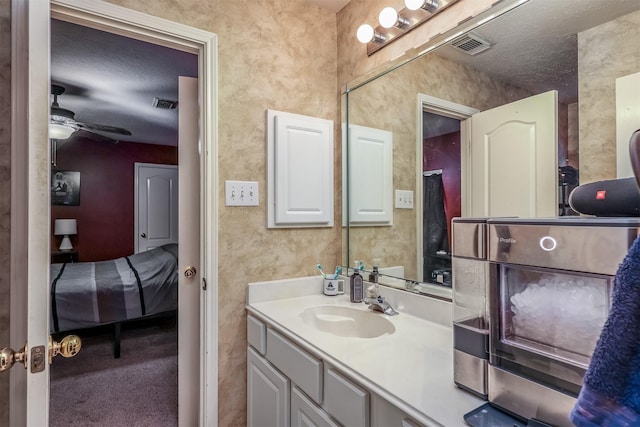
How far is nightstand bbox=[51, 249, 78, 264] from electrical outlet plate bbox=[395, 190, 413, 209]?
4595 millimetres

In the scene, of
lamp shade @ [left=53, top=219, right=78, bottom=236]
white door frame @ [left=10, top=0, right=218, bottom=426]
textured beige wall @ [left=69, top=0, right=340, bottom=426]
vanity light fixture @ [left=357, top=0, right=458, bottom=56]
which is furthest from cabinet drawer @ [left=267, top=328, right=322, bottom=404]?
lamp shade @ [left=53, top=219, right=78, bottom=236]

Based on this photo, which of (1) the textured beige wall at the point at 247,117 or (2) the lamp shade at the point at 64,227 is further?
(2) the lamp shade at the point at 64,227

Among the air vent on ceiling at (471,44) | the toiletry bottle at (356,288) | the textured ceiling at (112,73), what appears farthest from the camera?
the textured ceiling at (112,73)

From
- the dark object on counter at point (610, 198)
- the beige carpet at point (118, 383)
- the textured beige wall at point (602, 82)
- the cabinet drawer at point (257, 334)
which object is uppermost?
the textured beige wall at point (602, 82)

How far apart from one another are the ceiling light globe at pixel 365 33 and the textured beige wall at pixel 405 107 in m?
0.21

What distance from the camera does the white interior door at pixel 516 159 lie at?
993 mm

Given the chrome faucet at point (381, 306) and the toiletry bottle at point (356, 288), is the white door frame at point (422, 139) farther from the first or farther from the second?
the toiletry bottle at point (356, 288)

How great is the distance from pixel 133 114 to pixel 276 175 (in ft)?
9.23

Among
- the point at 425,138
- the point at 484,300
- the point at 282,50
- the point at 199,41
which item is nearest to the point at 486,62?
the point at 425,138

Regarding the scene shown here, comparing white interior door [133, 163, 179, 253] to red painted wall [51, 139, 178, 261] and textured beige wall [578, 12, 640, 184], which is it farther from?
textured beige wall [578, 12, 640, 184]

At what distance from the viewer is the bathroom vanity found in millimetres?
794

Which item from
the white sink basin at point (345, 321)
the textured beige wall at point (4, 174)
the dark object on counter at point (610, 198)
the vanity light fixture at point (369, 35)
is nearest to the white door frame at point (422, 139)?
the white sink basin at point (345, 321)

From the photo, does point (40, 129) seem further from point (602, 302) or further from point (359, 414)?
point (602, 302)

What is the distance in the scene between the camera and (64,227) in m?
4.23
